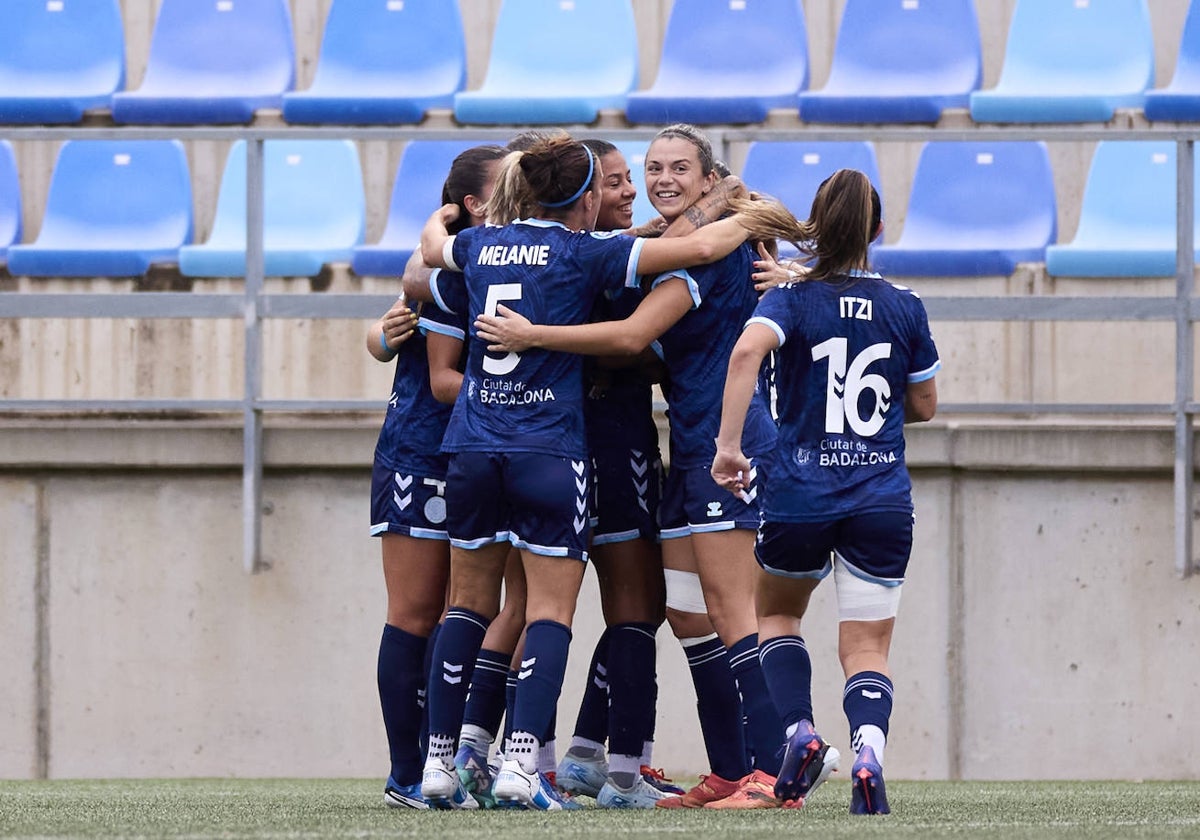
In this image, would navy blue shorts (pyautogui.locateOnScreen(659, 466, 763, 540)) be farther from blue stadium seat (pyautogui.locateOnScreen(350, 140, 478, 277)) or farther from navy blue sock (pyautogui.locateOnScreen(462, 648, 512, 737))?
blue stadium seat (pyautogui.locateOnScreen(350, 140, 478, 277))

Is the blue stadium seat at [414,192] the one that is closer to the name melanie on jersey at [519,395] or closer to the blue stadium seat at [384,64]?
the blue stadium seat at [384,64]

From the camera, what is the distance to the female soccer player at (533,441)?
13.6 ft

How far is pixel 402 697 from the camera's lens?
4.56m

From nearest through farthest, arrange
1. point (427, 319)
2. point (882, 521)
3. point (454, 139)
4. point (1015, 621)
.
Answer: point (882, 521), point (427, 319), point (1015, 621), point (454, 139)

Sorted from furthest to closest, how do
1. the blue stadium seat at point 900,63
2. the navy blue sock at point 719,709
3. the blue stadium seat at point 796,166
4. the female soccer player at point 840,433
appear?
1. the blue stadium seat at point 900,63
2. the blue stadium seat at point 796,166
3. the navy blue sock at point 719,709
4. the female soccer player at point 840,433

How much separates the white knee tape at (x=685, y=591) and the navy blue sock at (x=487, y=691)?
0.44 meters

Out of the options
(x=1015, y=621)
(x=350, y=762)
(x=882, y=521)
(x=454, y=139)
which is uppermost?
(x=454, y=139)

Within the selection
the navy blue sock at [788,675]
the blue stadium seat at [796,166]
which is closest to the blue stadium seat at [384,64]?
the blue stadium seat at [796,166]

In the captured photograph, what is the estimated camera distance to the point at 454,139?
23.2 ft

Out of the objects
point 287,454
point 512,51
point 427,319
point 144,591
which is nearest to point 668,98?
point 512,51

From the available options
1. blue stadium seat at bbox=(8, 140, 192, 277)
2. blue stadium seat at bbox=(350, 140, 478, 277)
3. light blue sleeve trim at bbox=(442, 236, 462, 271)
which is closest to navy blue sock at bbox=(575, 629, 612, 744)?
light blue sleeve trim at bbox=(442, 236, 462, 271)

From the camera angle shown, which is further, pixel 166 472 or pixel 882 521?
pixel 166 472

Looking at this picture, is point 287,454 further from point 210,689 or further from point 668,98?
point 668,98

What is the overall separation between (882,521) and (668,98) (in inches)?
194
